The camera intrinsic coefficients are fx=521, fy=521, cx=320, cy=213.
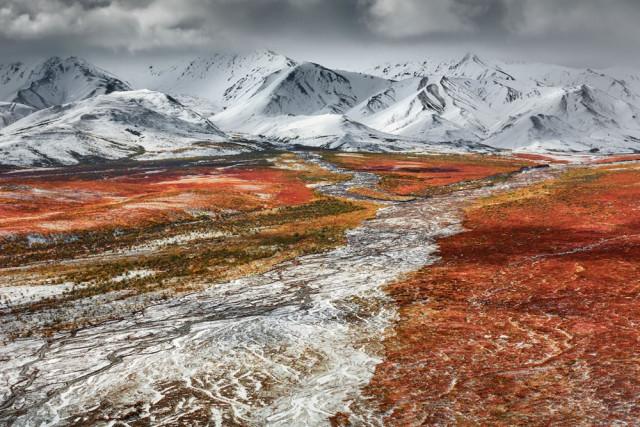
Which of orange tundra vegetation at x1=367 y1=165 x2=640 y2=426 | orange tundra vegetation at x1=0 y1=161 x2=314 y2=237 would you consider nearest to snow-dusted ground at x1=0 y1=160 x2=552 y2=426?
orange tundra vegetation at x1=367 y1=165 x2=640 y2=426

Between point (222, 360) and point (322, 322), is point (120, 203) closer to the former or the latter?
point (322, 322)

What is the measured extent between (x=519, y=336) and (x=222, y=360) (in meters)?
13.9

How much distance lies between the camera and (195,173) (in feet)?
475

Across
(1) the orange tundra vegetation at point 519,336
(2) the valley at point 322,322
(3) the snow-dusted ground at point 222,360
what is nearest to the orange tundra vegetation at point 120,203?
(2) the valley at point 322,322

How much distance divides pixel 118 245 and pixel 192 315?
24.6 m

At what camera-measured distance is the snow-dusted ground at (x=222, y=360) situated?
19141 millimetres

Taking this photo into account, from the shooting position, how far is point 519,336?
80.8ft

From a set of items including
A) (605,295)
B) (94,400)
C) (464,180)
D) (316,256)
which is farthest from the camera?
(464,180)

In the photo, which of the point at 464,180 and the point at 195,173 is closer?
the point at 464,180

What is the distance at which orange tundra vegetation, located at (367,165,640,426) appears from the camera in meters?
18.0

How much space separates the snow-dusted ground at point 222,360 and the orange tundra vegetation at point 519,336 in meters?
2.02

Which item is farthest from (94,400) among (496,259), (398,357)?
(496,259)

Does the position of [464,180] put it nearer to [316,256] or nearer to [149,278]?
[316,256]

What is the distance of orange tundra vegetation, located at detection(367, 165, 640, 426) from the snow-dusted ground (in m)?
2.02
